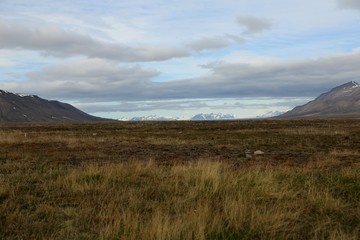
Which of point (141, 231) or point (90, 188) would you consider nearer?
point (141, 231)

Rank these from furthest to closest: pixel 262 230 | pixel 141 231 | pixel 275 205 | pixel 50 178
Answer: pixel 50 178 < pixel 275 205 < pixel 262 230 < pixel 141 231

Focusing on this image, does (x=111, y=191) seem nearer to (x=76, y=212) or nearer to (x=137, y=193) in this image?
(x=137, y=193)

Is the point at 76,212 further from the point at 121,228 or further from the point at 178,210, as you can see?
the point at 178,210

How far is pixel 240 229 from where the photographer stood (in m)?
6.01

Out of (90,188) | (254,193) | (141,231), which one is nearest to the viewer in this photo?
(141,231)

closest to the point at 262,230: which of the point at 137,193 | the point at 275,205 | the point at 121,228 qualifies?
the point at 275,205

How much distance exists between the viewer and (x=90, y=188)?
29.2 feet

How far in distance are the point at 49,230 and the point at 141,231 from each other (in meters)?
1.61

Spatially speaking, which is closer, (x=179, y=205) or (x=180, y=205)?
(x=180, y=205)

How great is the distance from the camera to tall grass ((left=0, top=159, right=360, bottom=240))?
5848 millimetres

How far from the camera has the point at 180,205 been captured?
7.25 metres

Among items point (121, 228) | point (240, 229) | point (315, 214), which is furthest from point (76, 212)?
point (315, 214)

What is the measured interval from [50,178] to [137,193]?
3425 millimetres

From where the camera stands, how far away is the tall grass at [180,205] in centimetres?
585
